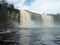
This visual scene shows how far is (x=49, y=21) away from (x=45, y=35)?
0.28 metres

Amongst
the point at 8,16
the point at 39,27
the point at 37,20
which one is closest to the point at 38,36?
the point at 39,27

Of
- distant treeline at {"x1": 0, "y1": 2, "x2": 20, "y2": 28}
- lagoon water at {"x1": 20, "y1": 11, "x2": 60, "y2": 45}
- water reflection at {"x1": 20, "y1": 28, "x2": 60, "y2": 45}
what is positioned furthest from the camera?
distant treeline at {"x1": 0, "y1": 2, "x2": 20, "y2": 28}

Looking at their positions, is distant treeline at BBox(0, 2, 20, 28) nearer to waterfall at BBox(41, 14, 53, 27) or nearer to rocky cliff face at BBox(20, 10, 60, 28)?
rocky cliff face at BBox(20, 10, 60, 28)

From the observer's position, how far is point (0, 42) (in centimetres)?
218

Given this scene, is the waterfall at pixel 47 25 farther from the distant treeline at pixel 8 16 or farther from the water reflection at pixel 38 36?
the distant treeline at pixel 8 16

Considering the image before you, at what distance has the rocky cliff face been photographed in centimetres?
243

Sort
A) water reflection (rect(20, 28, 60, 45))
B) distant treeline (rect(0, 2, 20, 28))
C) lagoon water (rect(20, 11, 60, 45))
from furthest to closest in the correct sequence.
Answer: distant treeline (rect(0, 2, 20, 28)) < lagoon water (rect(20, 11, 60, 45)) < water reflection (rect(20, 28, 60, 45))

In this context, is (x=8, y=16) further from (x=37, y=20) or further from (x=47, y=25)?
(x=47, y=25)

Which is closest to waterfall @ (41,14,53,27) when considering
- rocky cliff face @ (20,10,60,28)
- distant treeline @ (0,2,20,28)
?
rocky cliff face @ (20,10,60,28)

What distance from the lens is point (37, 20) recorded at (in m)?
2.60

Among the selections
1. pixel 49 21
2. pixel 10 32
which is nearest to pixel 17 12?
pixel 10 32

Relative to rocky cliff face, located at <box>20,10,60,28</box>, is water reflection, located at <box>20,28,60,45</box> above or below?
below

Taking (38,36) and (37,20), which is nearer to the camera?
(38,36)

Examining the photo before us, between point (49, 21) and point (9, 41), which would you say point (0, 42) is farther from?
point (49, 21)
